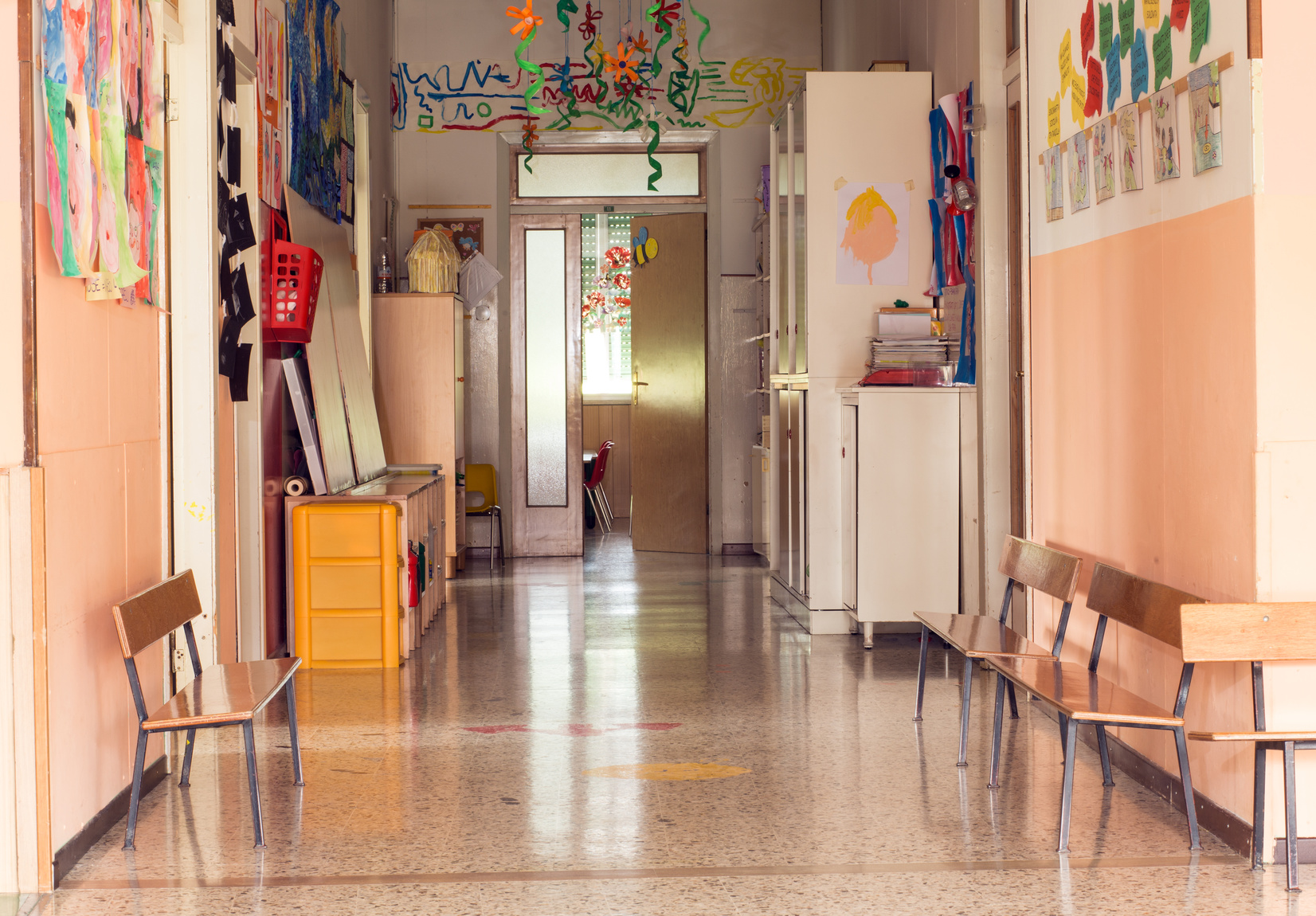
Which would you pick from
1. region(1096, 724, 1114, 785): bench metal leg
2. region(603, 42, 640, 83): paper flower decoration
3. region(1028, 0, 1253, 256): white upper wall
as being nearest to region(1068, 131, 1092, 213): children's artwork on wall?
region(1028, 0, 1253, 256): white upper wall

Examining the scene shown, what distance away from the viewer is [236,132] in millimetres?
4957

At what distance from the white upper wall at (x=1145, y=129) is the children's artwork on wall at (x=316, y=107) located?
3542 mm

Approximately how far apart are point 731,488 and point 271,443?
4.83 metres

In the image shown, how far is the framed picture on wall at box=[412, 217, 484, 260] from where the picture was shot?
944 centimetres

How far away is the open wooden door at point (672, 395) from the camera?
9750mm

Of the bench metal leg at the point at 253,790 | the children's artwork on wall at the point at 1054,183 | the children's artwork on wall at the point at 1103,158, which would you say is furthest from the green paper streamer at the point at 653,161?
the bench metal leg at the point at 253,790

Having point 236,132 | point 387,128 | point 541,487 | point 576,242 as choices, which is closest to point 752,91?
point 576,242

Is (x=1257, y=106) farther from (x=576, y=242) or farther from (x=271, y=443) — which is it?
(x=576, y=242)

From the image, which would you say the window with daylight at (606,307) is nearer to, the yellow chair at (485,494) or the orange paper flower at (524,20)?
the yellow chair at (485,494)

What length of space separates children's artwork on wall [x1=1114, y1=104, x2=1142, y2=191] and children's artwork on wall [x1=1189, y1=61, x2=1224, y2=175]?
0.35 m

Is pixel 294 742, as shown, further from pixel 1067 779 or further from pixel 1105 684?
pixel 1105 684

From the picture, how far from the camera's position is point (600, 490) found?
11836mm

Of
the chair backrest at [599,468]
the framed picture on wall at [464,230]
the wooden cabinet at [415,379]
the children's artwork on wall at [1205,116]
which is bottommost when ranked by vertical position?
the chair backrest at [599,468]

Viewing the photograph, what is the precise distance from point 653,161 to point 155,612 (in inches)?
245
